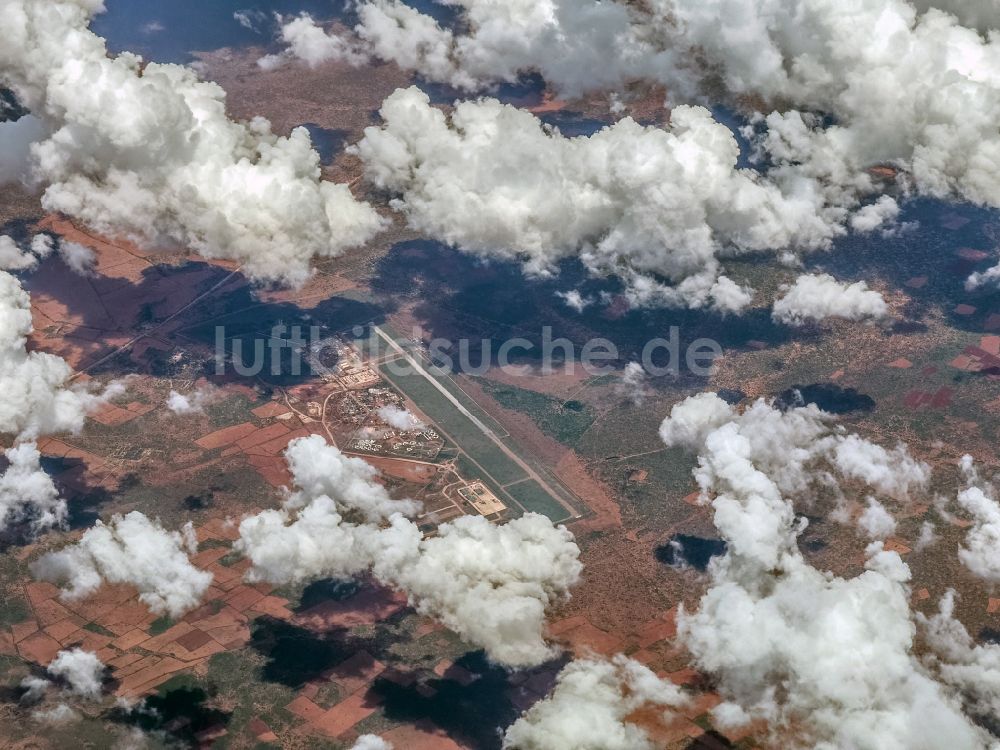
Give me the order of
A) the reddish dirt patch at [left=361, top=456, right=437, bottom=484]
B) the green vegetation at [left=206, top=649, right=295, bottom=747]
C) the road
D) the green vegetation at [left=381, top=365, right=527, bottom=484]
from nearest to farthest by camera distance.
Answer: the green vegetation at [left=206, top=649, right=295, bottom=747] → the road → the reddish dirt patch at [left=361, top=456, right=437, bottom=484] → the green vegetation at [left=381, top=365, right=527, bottom=484]

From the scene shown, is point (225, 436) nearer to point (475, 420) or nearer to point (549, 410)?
point (475, 420)

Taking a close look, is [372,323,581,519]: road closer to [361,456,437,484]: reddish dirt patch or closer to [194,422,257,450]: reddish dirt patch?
[361,456,437,484]: reddish dirt patch

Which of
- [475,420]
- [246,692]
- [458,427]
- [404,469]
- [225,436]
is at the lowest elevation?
[225,436]

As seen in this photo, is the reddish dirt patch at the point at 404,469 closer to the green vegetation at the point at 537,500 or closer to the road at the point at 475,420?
the road at the point at 475,420

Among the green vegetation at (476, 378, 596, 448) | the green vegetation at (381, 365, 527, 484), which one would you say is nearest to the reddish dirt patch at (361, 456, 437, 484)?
the green vegetation at (381, 365, 527, 484)

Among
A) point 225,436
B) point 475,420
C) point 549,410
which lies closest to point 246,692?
point 225,436

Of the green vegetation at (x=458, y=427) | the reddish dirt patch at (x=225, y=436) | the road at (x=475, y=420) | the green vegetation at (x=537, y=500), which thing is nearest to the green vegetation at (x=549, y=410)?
the road at (x=475, y=420)

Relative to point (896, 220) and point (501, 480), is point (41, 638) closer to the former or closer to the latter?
point (501, 480)

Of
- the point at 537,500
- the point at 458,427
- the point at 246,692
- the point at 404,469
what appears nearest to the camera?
the point at 246,692

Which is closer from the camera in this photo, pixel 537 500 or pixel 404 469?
pixel 537 500
